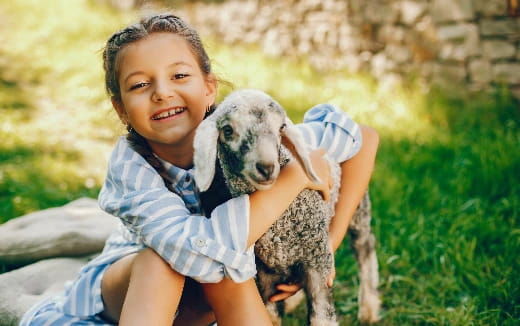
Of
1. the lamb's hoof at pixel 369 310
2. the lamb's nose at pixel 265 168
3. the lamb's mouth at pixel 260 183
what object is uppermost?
the lamb's nose at pixel 265 168

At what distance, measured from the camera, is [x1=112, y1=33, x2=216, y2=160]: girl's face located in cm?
216

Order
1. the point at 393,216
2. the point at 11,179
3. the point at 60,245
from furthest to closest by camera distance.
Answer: the point at 11,179 → the point at 393,216 → the point at 60,245

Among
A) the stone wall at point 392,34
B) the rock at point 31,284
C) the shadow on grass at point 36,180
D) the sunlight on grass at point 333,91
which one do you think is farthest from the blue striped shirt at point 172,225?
the stone wall at point 392,34

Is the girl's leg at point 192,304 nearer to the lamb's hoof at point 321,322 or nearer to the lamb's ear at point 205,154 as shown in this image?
the lamb's hoof at point 321,322

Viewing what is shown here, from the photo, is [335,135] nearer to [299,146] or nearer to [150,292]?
[299,146]

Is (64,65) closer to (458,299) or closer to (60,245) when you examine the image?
(60,245)

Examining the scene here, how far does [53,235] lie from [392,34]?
4229 mm

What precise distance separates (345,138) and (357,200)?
313 mm

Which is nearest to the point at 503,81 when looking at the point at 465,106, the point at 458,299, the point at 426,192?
the point at 465,106

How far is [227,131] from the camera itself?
1807 millimetres

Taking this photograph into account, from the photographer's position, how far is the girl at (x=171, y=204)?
1.90 meters

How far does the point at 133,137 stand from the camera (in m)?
2.38

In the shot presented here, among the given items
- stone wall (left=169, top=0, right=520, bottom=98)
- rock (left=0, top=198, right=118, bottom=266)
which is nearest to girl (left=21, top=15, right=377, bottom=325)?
rock (left=0, top=198, right=118, bottom=266)

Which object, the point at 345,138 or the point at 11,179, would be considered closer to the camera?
the point at 345,138
